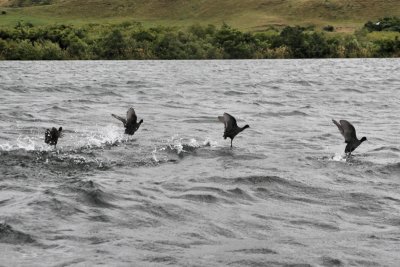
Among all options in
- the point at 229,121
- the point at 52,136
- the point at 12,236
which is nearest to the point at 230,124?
the point at 229,121

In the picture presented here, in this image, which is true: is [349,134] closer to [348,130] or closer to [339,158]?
[348,130]

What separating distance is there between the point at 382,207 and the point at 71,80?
40.0m

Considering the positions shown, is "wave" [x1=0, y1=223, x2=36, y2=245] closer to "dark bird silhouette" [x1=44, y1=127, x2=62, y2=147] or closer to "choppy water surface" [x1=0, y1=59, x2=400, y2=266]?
"choppy water surface" [x1=0, y1=59, x2=400, y2=266]

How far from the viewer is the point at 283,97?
36.8m

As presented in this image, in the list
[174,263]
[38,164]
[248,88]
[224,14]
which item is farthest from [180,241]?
[224,14]

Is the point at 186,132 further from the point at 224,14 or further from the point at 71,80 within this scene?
the point at 224,14

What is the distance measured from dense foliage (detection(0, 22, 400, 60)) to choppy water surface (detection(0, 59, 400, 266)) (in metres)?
79.7

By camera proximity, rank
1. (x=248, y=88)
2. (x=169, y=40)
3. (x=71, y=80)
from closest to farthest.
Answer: (x=248, y=88) → (x=71, y=80) → (x=169, y=40)

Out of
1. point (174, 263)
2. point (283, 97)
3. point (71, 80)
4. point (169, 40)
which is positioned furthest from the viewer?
point (169, 40)

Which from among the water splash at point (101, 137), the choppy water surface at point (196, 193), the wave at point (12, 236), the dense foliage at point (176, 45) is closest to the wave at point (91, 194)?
the choppy water surface at point (196, 193)

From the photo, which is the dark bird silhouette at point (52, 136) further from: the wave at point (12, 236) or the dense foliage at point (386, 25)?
the dense foliage at point (386, 25)

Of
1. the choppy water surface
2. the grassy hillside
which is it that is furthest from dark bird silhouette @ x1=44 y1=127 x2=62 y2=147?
the grassy hillside

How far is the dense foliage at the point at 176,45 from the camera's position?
10450 centimetres

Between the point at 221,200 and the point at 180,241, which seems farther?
the point at 221,200
